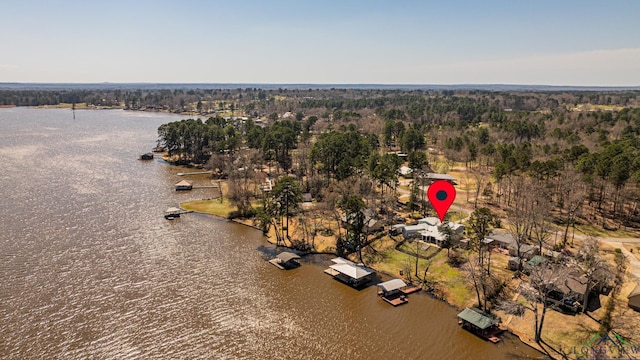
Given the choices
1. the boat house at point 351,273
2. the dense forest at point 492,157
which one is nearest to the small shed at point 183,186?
the dense forest at point 492,157

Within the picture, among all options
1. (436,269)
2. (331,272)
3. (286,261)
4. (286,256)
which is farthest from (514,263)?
(286,256)

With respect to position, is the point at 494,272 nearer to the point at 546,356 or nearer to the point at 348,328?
the point at 546,356

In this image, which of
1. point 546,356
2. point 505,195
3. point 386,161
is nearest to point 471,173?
point 505,195

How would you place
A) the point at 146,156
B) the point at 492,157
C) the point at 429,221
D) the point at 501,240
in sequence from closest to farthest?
the point at 501,240 < the point at 429,221 < the point at 492,157 < the point at 146,156

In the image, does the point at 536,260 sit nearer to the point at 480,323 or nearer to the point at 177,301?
the point at 480,323

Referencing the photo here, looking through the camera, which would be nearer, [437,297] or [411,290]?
[437,297]
